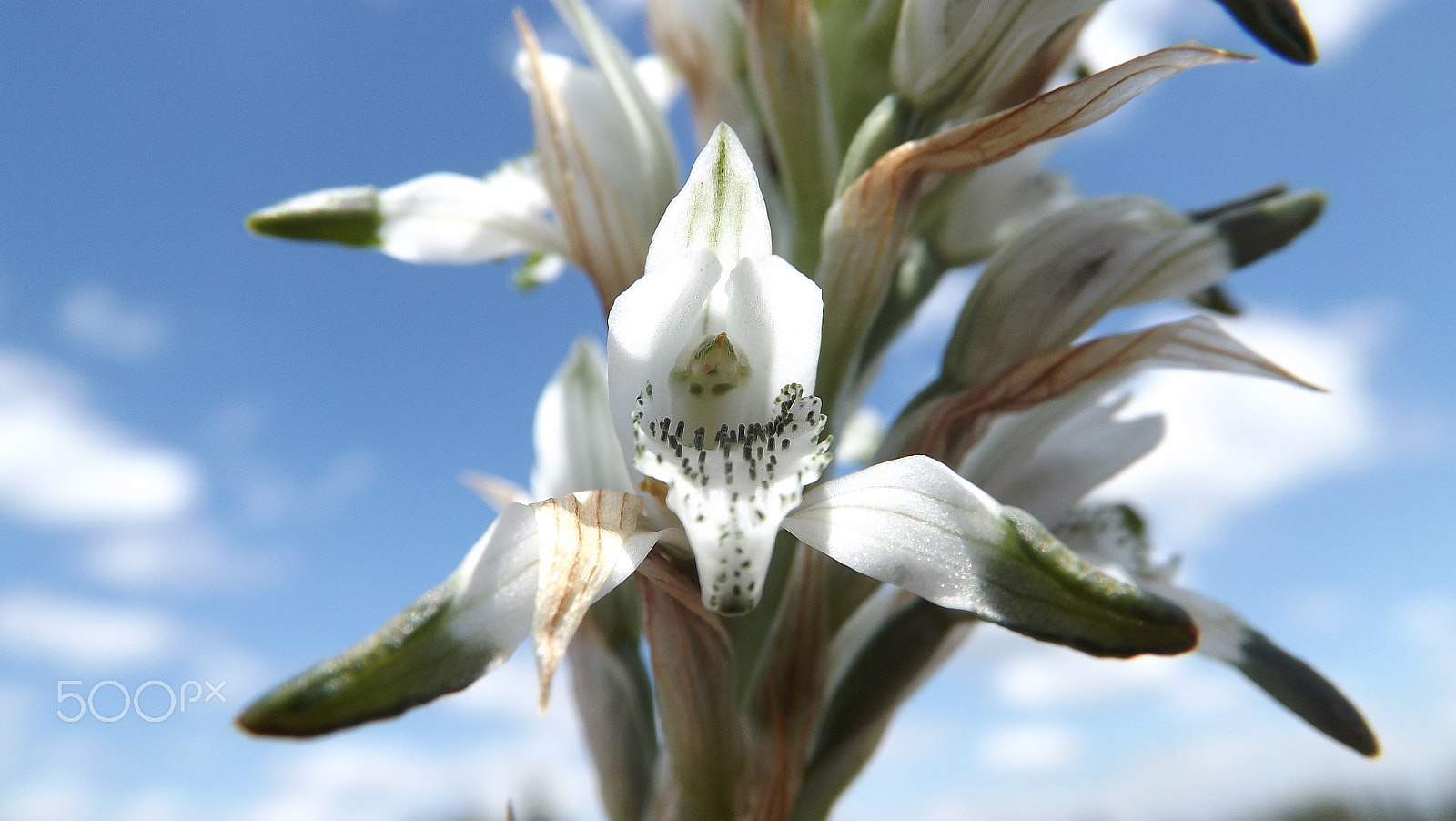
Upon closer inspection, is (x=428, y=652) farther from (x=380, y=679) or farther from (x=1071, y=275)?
(x=1071, y=275)

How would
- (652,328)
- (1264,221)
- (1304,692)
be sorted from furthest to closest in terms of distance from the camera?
1. (1264,221)
2. (1304,692)
3. (652,328)

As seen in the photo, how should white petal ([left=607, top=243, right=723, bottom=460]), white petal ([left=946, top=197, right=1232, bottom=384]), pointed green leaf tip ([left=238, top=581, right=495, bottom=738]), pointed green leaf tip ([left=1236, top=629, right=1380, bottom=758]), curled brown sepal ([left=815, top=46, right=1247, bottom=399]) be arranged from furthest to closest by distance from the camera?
white petal ([left=946, top=197, right=1232, bottom=384]) → pointed green leaf tip ([left=1236, top=629, right=1380, bottom=758]) → curled brown sepal ([left=815, top=46, right=1247, bottom=399]) → white petal ([left=607, top=243, right=723, bottom=460]) → pointed green leaf tip ([left=238, top=581, right=495, bottom=738])

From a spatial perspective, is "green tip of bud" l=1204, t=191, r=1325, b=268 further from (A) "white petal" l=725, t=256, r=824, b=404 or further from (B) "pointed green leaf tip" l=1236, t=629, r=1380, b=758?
(A) "white petal" l=725, t=256, r=824, b=404

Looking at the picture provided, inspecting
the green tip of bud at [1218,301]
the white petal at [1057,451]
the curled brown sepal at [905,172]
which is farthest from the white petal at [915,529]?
the green tip of bud at [1218,301]

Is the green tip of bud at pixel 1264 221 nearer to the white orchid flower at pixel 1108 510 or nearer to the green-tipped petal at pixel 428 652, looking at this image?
the white orchid flower at pixel 1108 510

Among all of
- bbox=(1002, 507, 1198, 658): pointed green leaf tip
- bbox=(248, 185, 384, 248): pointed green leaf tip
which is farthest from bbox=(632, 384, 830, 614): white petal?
bbox=(248, 185, 384, 248): pointed green leaf tip

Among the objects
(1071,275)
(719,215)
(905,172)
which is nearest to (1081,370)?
(1071,275)

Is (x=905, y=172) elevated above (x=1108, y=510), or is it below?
above

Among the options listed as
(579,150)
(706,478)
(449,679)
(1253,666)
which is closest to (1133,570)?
(1253,666)
